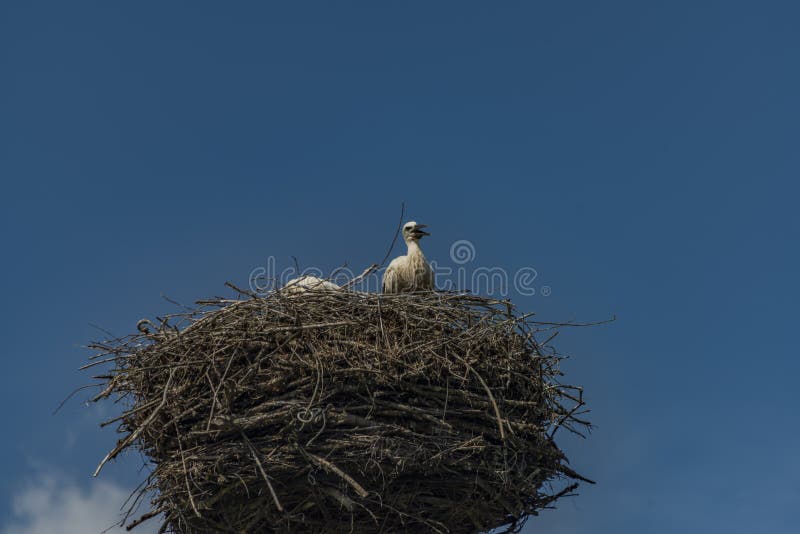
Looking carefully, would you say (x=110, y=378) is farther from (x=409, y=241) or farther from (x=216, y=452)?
(x=409, y=241)

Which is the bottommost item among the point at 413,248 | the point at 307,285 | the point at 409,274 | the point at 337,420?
the point at 337,420

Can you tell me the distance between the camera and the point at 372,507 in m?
7.63

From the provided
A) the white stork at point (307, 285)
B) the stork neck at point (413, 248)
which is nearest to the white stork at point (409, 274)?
the stork neck at point (413, 248)

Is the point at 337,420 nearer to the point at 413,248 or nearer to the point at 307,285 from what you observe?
the point at 307,285

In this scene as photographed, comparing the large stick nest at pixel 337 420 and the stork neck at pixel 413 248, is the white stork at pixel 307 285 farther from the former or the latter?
the stork neck at pixel 413 248

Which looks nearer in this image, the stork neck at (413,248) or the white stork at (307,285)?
the white stork at (307,285)

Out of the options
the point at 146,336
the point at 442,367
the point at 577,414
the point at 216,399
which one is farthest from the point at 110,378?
the point at 577,414

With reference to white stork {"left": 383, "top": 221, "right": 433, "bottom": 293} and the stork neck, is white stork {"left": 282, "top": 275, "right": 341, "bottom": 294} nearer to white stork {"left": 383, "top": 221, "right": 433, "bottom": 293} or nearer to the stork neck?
white stork {"left": 383, "top": 221, "right": 433, "bottom": 293}

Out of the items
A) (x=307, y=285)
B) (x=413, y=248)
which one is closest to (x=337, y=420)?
(x=307, y=285)

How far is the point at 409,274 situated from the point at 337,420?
2503 mm

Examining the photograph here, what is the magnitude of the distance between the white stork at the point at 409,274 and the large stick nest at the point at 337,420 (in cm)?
143

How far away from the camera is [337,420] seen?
24.4 ft

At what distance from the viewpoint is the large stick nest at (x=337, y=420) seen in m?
7.46

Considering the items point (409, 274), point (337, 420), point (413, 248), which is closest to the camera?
point (337, 420)
